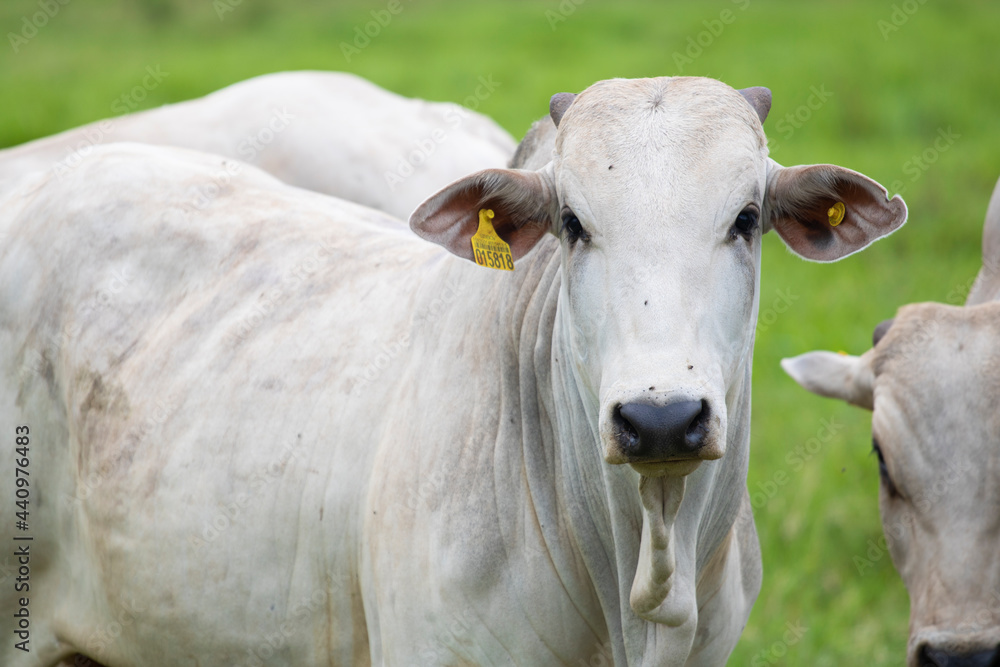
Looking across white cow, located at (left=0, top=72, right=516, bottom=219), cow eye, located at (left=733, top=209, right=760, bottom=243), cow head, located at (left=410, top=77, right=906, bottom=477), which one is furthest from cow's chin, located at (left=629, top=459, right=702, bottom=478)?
white cow, located at (left=0, top=72, right=516, bottom=219)

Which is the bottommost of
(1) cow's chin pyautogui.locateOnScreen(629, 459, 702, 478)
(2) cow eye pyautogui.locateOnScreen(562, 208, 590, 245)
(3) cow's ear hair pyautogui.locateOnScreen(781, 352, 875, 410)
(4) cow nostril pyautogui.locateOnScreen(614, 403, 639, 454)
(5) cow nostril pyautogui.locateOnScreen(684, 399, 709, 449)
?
(3) cow's ear hair pyautogui.locateOnScreen(781, 352, 875, 410)

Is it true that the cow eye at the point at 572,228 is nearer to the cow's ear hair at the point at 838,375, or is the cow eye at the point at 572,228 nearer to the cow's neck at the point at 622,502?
the cow's neck at the point at 622,502

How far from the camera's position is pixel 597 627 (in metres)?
2.84

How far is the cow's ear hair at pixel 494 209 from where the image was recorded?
2.66 m

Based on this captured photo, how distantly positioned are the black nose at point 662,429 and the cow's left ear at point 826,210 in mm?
648

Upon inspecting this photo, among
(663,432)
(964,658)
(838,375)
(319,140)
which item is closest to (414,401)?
(663,432)

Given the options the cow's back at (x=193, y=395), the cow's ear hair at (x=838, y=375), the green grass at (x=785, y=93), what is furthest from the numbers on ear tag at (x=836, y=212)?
the green grass at (x=785, y=93)

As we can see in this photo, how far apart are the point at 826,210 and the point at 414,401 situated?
110 cm

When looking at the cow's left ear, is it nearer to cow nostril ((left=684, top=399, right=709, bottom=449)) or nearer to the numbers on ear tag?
the numbers on ear tag

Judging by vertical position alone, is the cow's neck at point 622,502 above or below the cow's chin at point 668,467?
below

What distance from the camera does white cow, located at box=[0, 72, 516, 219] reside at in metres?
5.14

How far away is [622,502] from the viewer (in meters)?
2.66

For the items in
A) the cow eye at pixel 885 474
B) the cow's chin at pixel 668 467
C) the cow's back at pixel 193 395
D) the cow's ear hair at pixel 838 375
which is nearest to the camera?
the cow's chin at pixel 668 467

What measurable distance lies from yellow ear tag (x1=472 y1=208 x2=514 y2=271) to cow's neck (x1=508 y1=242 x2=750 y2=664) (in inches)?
6.4
